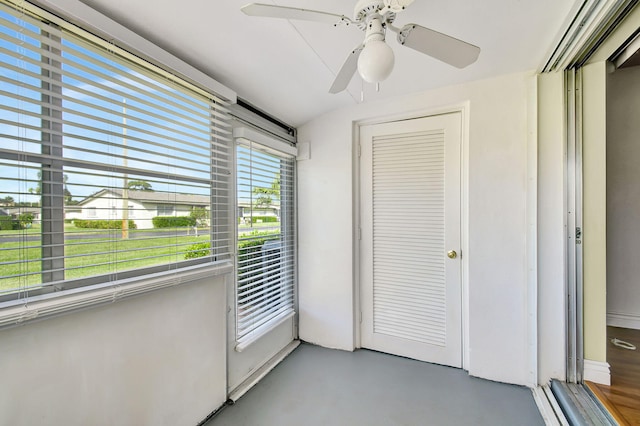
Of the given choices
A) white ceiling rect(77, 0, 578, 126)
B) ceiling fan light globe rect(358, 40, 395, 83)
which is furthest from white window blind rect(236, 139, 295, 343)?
ceiling fan light globe rect(358, 40, 395, 83)

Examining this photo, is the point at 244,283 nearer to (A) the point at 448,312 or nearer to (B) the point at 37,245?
(B) the point at 37,245

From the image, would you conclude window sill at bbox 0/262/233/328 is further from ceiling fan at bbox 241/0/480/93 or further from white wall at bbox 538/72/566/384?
white wall at bbox 538/72/566/384

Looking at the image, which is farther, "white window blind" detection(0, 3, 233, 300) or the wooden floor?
the wooden floor

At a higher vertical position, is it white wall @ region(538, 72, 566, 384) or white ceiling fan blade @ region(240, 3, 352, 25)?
white ceiling fan blade @ region(240, 3, 352, 25)

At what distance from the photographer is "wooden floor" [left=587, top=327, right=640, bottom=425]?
→ 4.69 ft

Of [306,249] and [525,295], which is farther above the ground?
[306,249]

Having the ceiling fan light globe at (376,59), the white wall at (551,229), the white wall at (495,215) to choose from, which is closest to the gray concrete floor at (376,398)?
the white wall at (495,215)

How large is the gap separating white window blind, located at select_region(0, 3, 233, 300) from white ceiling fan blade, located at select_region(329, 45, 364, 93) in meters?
0.84

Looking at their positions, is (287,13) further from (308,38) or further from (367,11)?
(308,38)

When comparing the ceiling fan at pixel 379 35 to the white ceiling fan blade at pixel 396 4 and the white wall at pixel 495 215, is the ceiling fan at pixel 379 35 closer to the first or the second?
the white ceiling fan blade at pixel 396 4

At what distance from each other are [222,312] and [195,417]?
593 millimetres

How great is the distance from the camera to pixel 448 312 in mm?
2199

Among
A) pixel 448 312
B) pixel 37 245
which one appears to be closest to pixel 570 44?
pixel 448 312

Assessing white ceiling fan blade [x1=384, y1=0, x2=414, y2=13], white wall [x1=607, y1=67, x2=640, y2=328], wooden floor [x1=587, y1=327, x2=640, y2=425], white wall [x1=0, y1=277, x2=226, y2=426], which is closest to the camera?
white ceiling fan blade [x1=384, y1=0, x2=414, y2=13]
